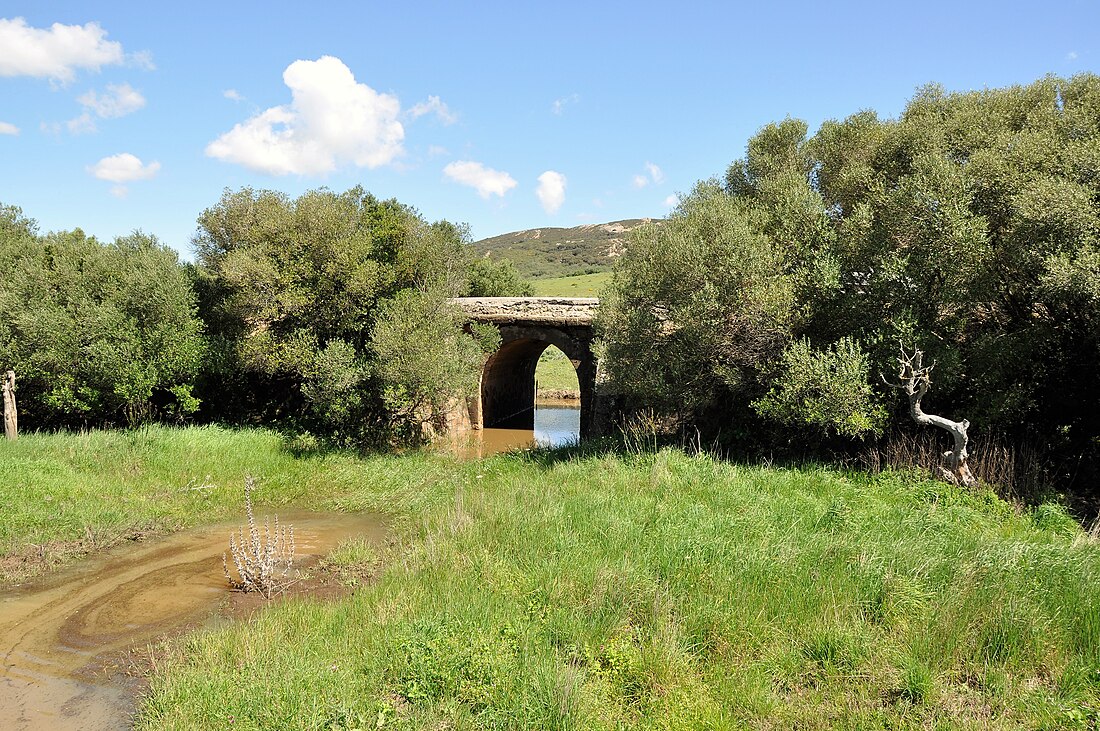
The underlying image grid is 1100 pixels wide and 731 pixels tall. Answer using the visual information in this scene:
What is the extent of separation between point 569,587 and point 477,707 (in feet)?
6.77

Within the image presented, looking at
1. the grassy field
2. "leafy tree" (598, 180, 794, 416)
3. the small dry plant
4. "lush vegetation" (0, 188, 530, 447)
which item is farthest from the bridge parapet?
the small dry plant

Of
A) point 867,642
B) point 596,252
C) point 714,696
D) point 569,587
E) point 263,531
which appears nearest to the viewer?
point 714,696

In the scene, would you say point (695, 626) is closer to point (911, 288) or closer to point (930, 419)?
point (930, 419)

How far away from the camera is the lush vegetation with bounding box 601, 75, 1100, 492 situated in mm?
11305

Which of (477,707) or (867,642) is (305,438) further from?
(867,642)

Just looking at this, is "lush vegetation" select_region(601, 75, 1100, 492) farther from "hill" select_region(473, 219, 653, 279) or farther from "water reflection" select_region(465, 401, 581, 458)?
"hill" select_region(473, 219, 653, 279)

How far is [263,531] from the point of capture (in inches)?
508

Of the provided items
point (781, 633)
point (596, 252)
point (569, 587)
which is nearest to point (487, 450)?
point (569, 587)

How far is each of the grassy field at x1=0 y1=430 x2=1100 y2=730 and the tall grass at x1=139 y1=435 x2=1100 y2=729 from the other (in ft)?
0.08

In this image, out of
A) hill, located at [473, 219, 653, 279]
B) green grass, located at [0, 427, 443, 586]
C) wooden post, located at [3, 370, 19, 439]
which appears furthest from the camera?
hill, located at [473, 219, 653, 279]

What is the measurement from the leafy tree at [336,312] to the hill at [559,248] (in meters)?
73.8

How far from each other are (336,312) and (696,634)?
15.6 metres

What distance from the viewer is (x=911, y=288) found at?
40.3 feet

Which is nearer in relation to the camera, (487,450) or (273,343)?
(273,343)
